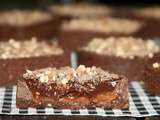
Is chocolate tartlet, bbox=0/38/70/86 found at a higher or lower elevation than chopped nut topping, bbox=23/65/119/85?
higher

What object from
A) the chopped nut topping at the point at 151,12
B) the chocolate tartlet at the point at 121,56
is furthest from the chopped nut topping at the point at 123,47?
the chopped nut topping at the point at 151,12

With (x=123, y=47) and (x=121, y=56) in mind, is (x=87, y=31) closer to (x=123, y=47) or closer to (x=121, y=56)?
(x=123, y=47)

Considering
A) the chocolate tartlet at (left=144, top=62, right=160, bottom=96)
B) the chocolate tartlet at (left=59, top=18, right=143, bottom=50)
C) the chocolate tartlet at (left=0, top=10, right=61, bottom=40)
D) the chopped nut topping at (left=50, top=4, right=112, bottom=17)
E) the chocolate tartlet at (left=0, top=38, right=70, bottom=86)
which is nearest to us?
the chocolate tartlet at (left=144, top=62, right=160, bottom=96)

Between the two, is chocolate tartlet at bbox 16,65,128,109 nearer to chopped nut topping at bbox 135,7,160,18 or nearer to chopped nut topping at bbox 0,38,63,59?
chopped nut topping at bbox 0,38,63,59

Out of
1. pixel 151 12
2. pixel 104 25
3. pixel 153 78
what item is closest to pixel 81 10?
pixel 151 12

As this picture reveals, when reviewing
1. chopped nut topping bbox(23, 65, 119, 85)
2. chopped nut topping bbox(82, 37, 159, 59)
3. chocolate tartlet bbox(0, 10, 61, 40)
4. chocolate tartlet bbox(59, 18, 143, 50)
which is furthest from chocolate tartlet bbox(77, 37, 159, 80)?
chocolate tartlet bbox(0, 10, 61, 40)

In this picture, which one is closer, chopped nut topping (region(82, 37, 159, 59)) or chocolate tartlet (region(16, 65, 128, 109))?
chocolate tartlet (region(16, 65, 128, 109))
